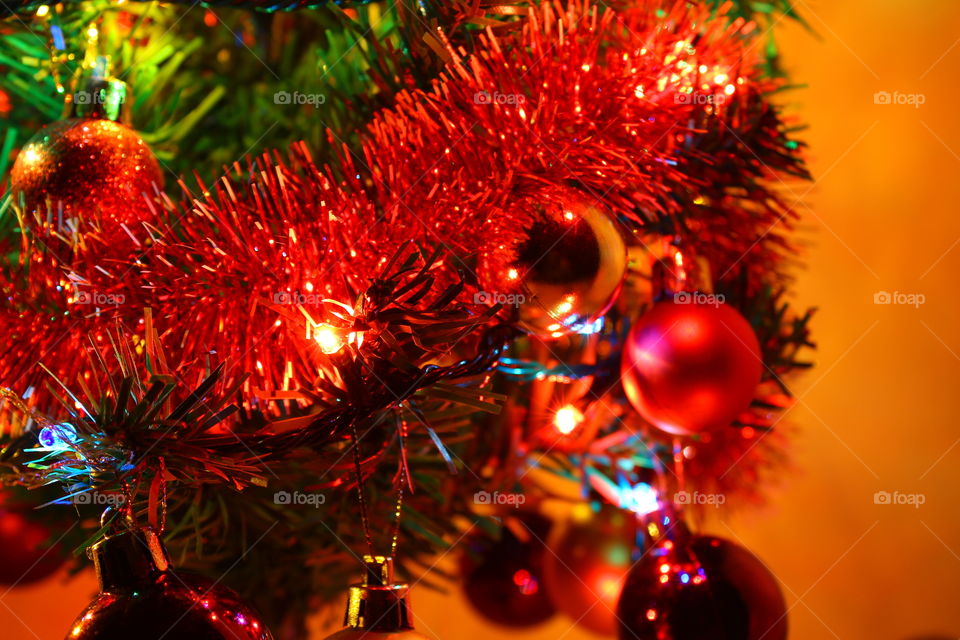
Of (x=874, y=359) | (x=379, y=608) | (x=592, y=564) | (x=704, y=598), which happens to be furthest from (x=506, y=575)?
(x=874, y=359)

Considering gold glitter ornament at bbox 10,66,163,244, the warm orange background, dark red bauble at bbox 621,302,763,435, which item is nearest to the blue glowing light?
gold glitter ornament at bbox 10,66,163,244

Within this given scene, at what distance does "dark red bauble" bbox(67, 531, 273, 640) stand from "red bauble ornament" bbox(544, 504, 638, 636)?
0.35m

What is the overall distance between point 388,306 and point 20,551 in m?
0.45

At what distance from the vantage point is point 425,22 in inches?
17.0

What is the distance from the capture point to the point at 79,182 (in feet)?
1.37

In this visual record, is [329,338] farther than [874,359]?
No

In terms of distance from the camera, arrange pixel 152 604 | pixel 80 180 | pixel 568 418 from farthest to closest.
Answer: pixel 568 418
pixel 80 180
pixel 152 604

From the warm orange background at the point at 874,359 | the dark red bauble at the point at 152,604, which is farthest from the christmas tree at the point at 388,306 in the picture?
the warm orange background at the point at 874,359

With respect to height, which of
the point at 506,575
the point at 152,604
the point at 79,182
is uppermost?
the point at 79,182

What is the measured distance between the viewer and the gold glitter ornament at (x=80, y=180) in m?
0.42

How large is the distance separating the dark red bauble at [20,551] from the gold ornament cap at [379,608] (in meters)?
0.38

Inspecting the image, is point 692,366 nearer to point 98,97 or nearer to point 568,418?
point 568,418

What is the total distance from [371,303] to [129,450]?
Result: 11 centimetres

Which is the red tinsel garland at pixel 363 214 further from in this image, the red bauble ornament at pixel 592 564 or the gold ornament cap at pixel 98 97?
the red bauble ornament at pixel 592 564
